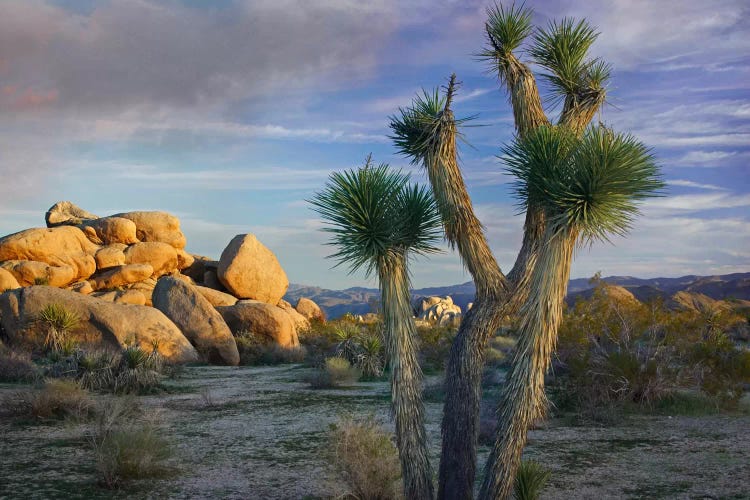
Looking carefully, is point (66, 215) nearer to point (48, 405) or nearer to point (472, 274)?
point (48, 405)

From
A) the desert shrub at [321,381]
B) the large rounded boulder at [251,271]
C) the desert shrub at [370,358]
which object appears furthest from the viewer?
the large rounded boulder at [251,271]

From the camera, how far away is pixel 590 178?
6102 millimetres

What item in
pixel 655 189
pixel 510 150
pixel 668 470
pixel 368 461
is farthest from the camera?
pixel 668 470

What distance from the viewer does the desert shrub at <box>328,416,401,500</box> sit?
7527 millimetres

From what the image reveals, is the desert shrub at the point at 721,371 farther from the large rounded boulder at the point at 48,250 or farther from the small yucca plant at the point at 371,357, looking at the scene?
the large rounded boulder at the point at 48,250

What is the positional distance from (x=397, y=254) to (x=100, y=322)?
17043mm

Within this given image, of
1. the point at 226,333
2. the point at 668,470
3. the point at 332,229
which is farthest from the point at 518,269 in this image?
the point at 226,333

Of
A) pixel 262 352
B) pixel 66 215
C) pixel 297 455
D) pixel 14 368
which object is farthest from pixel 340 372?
pixel 66 215

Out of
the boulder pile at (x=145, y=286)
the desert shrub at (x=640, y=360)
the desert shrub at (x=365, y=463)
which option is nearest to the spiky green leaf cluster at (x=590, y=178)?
the desert shrub at (x=365, y=463)

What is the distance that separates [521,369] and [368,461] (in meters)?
2.25

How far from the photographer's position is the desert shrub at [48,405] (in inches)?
484

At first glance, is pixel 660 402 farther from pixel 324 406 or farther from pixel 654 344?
pixel 324 406

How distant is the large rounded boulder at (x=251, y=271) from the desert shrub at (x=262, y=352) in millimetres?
6194

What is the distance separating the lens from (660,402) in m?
13.8
